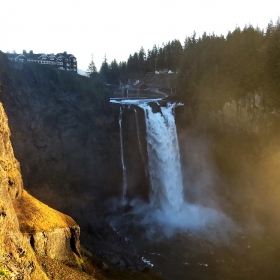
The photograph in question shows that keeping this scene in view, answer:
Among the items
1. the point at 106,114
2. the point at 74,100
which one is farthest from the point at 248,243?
the point at 74,100

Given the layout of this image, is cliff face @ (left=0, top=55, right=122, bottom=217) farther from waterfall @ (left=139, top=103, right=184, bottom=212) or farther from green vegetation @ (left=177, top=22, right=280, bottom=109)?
green vegetation @ (left=177, top=22, right=280, bottom=109)

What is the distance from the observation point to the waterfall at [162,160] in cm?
3192

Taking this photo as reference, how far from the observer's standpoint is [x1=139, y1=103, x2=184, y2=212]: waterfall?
3192 cm

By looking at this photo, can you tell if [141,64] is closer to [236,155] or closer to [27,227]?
[236,155]

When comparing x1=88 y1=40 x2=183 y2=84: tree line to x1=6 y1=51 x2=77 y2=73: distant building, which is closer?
x1=6 y1=51 x2=77 y2=73: distant building

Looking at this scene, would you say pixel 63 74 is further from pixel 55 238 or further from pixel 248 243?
pixel 248 243

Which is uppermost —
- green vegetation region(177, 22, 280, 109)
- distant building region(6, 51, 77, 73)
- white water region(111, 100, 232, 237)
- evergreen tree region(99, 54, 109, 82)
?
evergreen tree region(99, 54, 109, 82)

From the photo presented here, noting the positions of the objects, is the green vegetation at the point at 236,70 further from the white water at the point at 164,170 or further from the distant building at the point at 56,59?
the distant building at the point at 56,59

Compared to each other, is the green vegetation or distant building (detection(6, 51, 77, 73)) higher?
distant building (detection(6, 51, 77, 73))

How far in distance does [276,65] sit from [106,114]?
19678 millimetres

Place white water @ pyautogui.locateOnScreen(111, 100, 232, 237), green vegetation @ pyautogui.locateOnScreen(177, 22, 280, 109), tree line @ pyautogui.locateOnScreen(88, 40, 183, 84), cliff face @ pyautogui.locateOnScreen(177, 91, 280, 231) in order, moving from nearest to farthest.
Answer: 1. cliff face @ pyautogui.locateOnScreen(177, 91, 280, 231)
2. green vegetation @ pyautogui.locateOnScreen(177, 22, 280, 109)
3. white water @ pyautogui.locateOnScreen(111, 100, 232, 237)
4. tree line @ pyautogui.locateOnScreen(88, 40, 183, 84)

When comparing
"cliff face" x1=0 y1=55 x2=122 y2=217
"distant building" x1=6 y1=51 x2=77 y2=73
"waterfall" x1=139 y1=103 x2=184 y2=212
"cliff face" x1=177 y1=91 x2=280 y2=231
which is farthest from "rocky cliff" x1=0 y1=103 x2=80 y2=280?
"distant building" x1=6 y1=51 x2=77 y2=73

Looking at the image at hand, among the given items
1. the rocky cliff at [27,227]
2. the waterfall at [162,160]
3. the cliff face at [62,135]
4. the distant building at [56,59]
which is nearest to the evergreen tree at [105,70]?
the distant building at [56,59]

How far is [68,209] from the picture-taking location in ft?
91.7
